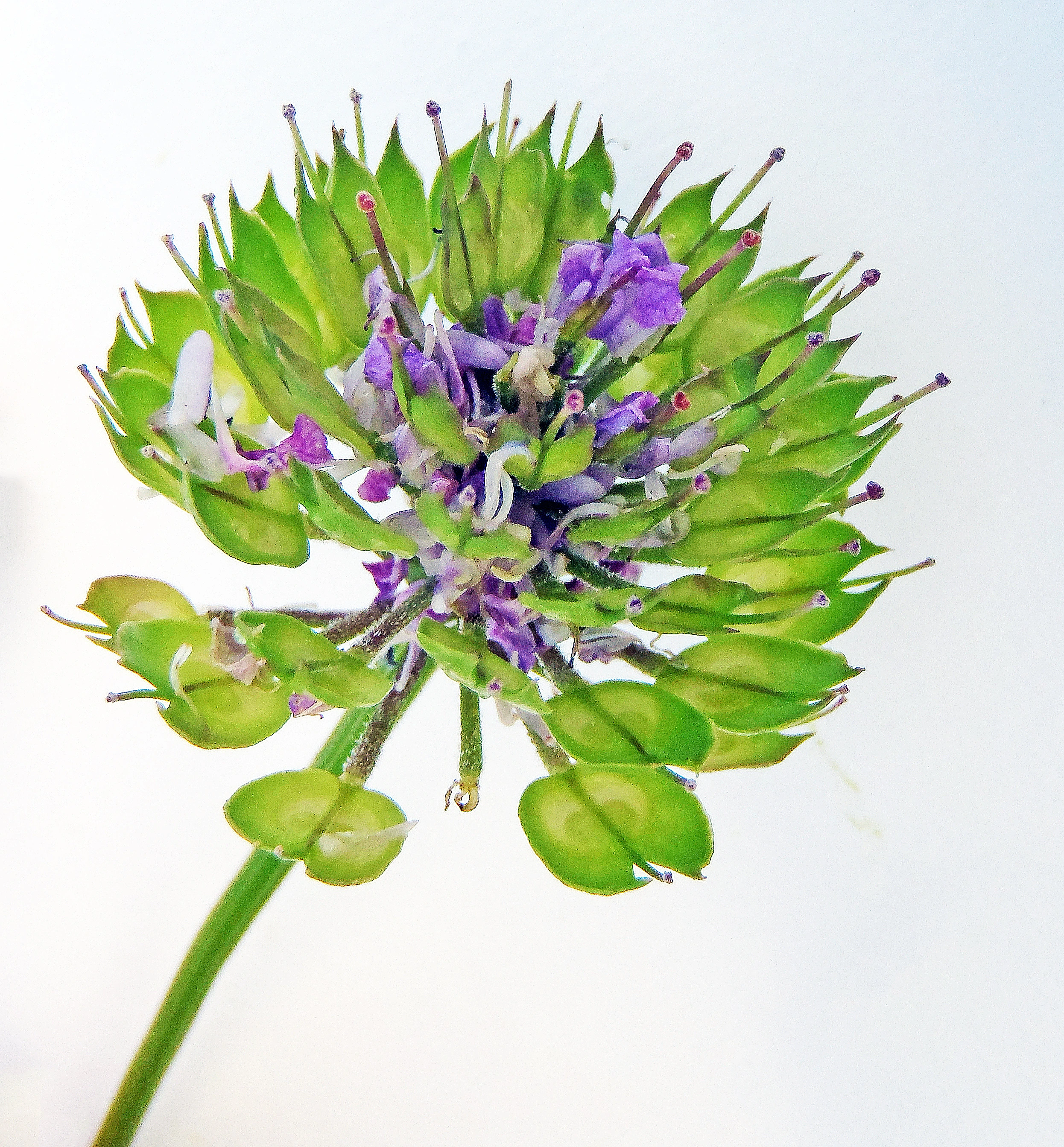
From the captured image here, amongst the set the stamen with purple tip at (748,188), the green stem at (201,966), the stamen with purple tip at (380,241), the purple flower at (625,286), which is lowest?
the green stem at (201,966)

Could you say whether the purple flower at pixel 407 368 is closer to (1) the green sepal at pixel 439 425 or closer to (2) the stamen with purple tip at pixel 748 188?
(1) the green sepal at pixel 439 425

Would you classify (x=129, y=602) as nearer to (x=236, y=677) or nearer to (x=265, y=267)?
(x=236, y=677)

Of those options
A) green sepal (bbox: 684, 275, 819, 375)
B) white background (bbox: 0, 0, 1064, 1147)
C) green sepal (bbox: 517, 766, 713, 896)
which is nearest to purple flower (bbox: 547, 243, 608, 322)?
green sepal (bbox: 684, 275, 819, 375)

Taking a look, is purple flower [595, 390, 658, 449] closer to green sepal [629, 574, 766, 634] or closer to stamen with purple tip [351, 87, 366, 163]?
green sepal [629, 574, 766, 634]

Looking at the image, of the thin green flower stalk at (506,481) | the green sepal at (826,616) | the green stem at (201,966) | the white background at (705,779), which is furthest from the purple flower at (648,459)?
the white background at (705,779)

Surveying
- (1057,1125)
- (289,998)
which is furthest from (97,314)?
(1057,1125)

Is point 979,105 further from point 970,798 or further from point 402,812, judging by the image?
point 402,812
